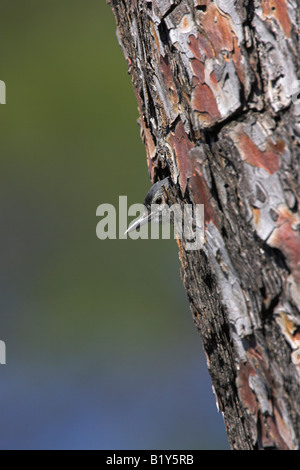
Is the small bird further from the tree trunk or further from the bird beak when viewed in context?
the tree trunk

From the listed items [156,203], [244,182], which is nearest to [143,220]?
[156,203]

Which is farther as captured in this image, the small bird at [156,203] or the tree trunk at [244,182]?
the small bird at [156,203]

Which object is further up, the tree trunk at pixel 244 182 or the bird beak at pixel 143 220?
the bird beak at pixel 143 220

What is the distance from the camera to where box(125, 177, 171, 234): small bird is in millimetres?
966

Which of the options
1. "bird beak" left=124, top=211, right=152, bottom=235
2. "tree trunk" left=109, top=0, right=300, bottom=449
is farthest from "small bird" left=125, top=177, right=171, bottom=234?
"tree trunk" left=109, top=0, right=300, bottom=449

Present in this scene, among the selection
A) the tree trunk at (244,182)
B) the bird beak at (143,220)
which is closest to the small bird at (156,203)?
the bird beak at (143,220)

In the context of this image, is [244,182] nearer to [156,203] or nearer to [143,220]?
[156,203]

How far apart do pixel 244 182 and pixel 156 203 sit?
0.35 metres

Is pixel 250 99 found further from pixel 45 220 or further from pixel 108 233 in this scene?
pixel 45 220

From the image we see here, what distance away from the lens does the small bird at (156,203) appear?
966 mm

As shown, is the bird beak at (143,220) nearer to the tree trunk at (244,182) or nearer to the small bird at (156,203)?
the small bird at (156,203)

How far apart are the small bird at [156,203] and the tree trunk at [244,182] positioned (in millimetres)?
100

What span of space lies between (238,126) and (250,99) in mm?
43

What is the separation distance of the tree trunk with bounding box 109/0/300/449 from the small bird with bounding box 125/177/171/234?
0.10 m
